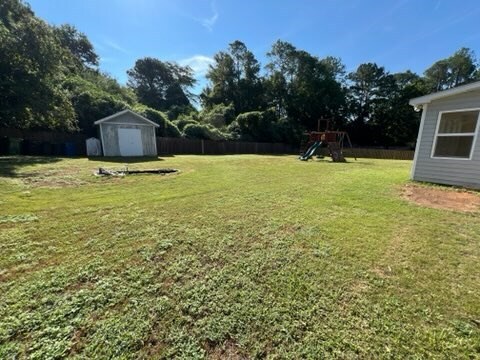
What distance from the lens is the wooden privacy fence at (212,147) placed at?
19.1 meters

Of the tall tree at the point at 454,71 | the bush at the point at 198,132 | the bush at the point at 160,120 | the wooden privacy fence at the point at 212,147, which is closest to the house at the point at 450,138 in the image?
the wooden privacy fence at the point at 212,147

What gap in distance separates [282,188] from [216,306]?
14.8 feet

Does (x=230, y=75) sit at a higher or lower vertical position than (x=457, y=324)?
higher

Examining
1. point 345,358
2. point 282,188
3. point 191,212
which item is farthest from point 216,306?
point 282,188

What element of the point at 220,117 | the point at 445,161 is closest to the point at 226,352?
the point at 445,161

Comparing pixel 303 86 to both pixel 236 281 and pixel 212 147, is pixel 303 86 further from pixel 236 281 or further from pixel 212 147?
pixel 236 281

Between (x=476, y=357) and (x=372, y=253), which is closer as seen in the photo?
(x=476, y=357)

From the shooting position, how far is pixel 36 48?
1262 cm

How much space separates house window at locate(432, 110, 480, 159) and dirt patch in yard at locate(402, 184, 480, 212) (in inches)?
49.1

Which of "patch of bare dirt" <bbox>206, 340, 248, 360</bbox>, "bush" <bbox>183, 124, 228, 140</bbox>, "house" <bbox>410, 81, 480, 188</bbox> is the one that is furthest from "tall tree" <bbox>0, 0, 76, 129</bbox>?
"house" <bbox>410, 81, 480, 188</bbox>

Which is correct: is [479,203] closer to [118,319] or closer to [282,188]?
[282,188]

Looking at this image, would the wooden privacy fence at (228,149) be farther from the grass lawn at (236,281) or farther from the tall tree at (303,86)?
the grass lawn at (236,281)

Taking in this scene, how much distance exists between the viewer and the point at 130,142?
51.3 feet

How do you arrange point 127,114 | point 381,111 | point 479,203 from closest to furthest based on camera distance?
point 479,203 < point 127,114 < point 381,111
